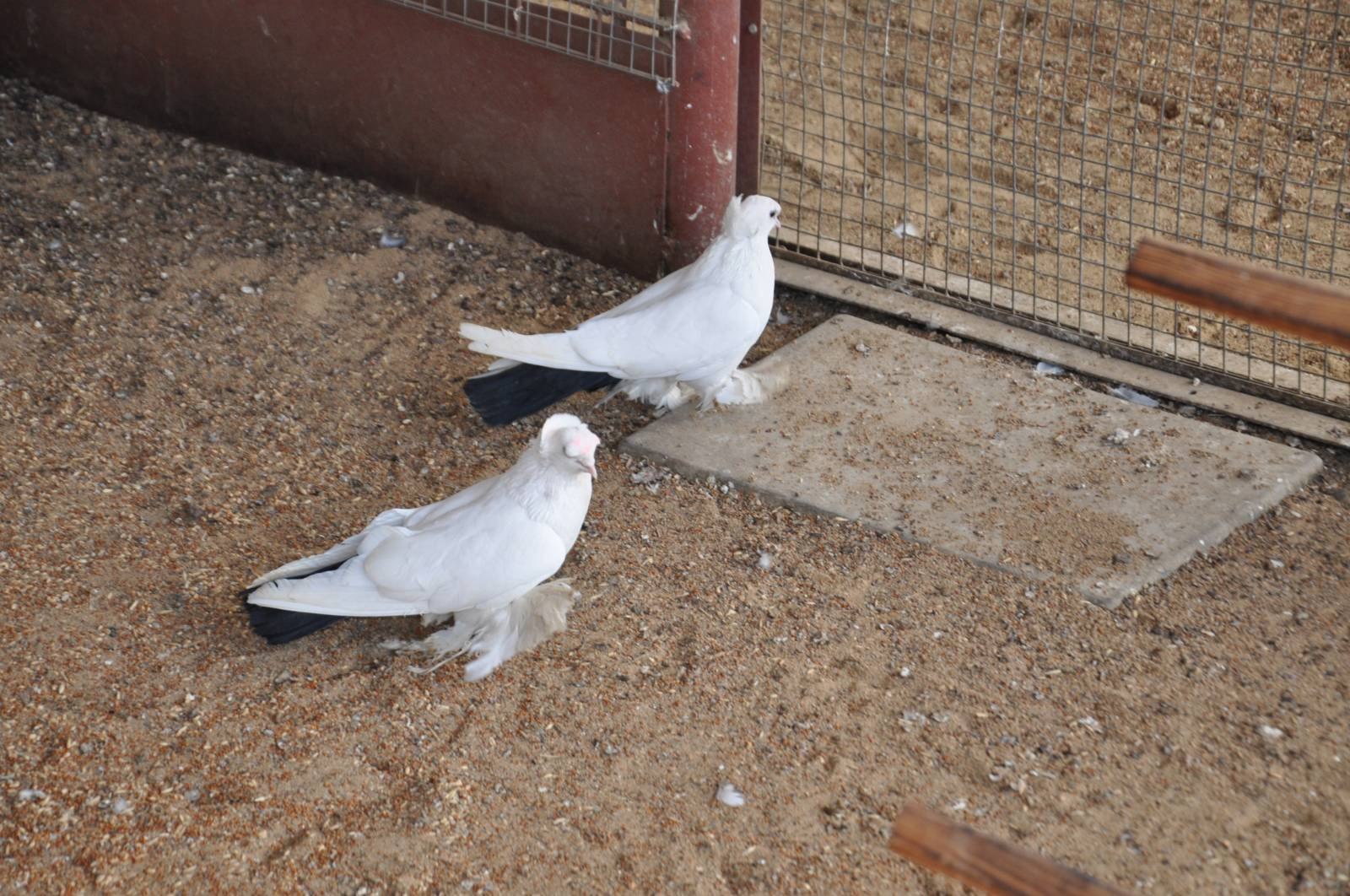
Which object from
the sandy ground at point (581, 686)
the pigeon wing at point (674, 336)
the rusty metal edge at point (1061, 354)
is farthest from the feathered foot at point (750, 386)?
the rusty metal edge at point (1061, 354)

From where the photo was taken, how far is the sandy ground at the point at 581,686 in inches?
112

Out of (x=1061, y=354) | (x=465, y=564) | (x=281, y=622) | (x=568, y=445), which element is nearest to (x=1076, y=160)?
(x=1061, y=354)

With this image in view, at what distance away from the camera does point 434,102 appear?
5.15 m

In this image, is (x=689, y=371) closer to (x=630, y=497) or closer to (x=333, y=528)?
(x=630, y=497)

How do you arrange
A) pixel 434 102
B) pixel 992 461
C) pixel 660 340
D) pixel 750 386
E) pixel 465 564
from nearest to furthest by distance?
pixel 465 564 → pixel 660 340 → pixel 992 461 → pixel 750 386 → pixel 434 102

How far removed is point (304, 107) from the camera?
5.44 m

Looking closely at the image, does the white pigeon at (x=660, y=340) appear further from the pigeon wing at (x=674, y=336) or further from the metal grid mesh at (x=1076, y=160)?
the metal grid mesh at (x=1076, y=160)

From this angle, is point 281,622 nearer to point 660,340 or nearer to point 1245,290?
point 660,340

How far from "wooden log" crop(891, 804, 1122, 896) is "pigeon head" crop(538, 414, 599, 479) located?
60.8 inches

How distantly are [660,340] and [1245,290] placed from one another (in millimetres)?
2158

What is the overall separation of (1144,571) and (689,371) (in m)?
1.37

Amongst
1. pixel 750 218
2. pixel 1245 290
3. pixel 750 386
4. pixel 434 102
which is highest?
pixel 1245 290

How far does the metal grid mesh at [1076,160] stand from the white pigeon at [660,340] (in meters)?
0.87

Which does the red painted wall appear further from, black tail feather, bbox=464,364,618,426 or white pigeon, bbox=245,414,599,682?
white pigeon, bbox=245,414,599,682
